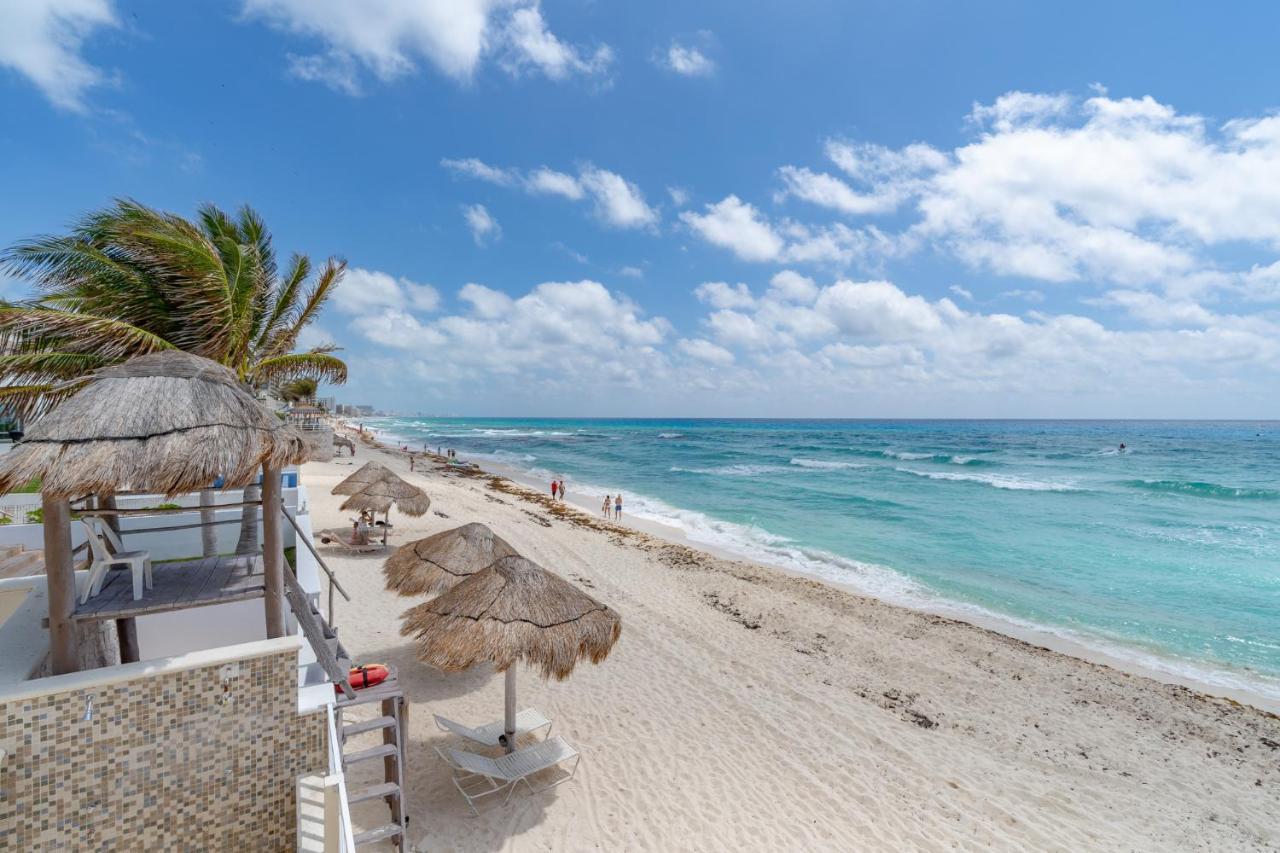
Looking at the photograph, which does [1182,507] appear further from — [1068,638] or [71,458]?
[71,458]

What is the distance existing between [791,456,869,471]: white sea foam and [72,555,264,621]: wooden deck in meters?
46.1

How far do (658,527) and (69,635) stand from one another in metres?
21.1

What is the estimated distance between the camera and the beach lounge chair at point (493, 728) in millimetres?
6914

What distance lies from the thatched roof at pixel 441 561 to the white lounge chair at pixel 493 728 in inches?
74.5

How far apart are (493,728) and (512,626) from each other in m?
1.90

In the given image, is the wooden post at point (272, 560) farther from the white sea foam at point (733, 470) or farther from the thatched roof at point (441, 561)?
the white sea foam at point (733, 470)

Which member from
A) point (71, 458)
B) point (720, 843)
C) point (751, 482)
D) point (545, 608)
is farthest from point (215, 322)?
point (751, 482)

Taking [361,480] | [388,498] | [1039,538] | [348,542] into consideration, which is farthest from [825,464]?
[348,542]

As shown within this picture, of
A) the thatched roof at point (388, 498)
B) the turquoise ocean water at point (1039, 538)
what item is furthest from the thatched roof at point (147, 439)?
the turquoise ocean water at point (1039, 538)

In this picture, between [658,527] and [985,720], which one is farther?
[658,527]

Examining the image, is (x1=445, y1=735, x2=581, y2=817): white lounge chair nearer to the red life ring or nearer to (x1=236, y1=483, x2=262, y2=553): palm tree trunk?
the red life ring

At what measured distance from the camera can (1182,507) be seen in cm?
3023

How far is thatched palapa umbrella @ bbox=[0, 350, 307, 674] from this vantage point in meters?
3.35

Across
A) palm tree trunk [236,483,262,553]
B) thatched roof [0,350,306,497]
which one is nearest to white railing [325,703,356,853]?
thatched roof [0,350,306,497]
